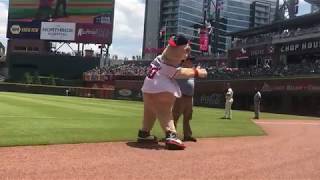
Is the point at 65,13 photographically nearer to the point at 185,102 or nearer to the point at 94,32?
the point at 94,32

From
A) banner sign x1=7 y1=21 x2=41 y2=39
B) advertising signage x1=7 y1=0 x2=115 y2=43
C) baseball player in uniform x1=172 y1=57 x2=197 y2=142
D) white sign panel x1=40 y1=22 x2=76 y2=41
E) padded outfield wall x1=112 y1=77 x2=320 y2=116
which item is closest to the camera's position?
baseball player in uniform x1=172 y1=57 x2=197 y2=142

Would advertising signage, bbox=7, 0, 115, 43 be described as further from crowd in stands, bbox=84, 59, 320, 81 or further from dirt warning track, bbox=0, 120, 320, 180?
dirt warning track, bbox=0, 120, 320, 180

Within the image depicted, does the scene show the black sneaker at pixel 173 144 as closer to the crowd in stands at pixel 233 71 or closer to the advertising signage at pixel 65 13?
the crowd in stands at pixel 233 71

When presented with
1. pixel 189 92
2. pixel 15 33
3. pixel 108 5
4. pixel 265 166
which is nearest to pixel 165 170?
pixel 265 166

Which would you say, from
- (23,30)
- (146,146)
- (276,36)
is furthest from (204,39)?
(146,146)

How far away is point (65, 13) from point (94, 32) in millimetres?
5804

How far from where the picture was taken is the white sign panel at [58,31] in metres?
87.0

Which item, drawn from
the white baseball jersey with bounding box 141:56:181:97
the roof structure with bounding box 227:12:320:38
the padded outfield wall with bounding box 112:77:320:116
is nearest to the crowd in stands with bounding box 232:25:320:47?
the roof structure with bounding box 227:12:320:38

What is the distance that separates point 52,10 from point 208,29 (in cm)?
2495

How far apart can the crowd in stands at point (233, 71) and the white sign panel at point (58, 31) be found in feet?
22.2

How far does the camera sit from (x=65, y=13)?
290 ft

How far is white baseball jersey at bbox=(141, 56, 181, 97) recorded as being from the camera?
10.0 m

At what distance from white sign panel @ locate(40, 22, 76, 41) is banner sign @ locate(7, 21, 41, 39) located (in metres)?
1.11

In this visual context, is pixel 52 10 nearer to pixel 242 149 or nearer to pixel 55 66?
pixel 55 66
